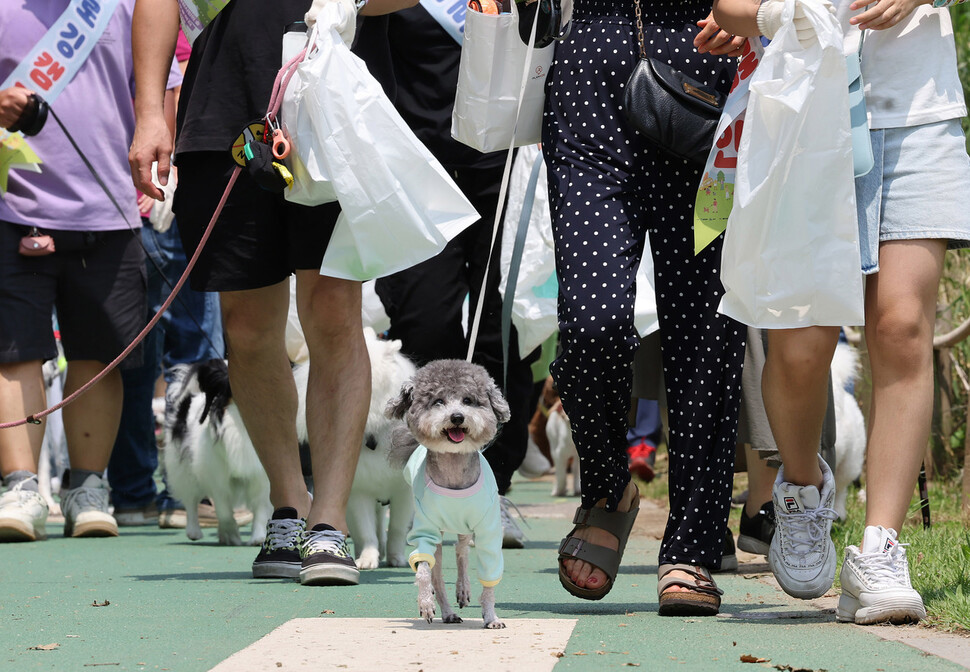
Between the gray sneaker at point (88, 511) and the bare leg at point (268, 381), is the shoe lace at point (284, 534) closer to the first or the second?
the bare leg at point (268, 381)

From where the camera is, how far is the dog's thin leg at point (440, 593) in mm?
3400

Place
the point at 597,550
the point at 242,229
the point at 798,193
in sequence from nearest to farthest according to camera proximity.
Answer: the point at 798,193
the point at 597,550
the point at 242,229

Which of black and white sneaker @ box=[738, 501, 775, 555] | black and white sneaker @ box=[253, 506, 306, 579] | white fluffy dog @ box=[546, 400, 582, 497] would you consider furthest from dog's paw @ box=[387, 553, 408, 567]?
white fluffy dog @ box=[546, 400, 582, 497]

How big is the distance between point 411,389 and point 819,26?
136 cm

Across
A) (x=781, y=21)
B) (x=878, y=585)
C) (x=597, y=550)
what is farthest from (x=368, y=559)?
(x=781, y=21)

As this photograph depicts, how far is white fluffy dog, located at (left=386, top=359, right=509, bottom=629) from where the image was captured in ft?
11.0

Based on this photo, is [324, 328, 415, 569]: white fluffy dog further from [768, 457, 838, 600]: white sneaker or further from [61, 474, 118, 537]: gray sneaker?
[768, 457, 838, 600]: white sneaker

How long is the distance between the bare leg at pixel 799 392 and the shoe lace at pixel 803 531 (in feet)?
0.31

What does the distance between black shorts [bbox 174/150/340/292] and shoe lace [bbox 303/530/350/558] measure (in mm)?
811

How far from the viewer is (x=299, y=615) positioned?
3.48 meters

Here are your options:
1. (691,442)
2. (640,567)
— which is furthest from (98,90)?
(691,442)

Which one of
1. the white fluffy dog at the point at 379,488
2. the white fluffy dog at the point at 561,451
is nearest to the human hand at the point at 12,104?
the white fluffy dog at the point at 379,488

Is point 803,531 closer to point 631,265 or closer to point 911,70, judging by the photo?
point 631,265

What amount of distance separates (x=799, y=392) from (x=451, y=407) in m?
0.91
